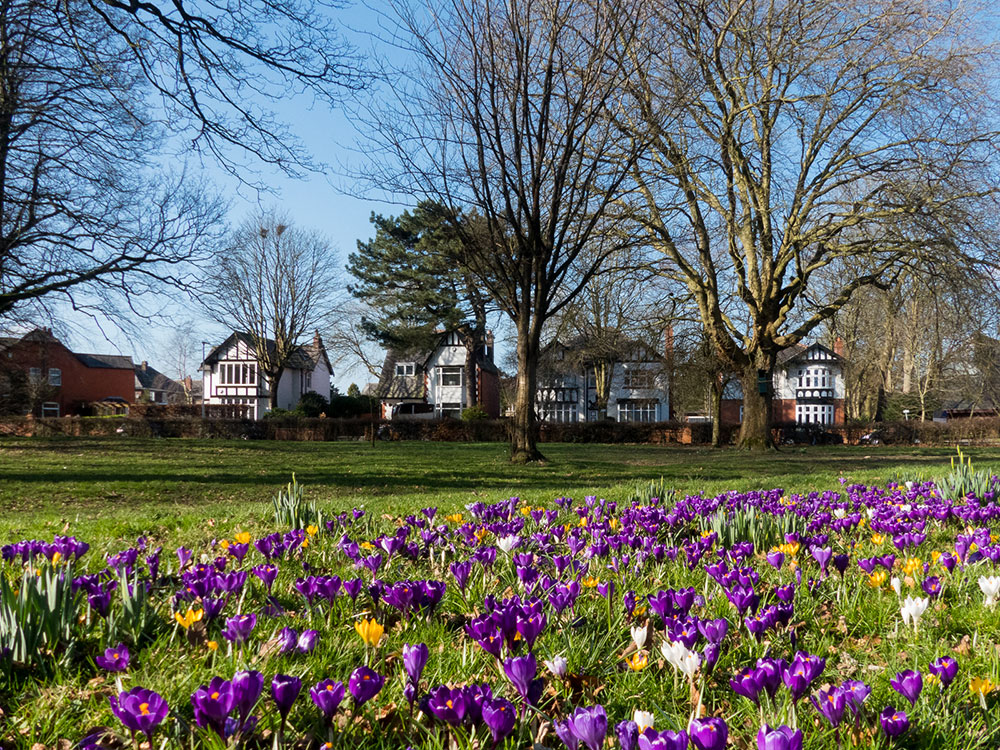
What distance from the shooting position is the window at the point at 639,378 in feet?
144

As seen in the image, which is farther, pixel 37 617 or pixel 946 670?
pixel 37 617

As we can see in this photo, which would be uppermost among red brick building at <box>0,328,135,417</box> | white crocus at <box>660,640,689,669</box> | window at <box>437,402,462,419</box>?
red brick building at <box>0,328,135,417</box>

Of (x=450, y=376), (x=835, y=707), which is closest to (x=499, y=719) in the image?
(x=835, y=707)

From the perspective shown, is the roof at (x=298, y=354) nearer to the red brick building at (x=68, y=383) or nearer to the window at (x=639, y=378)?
the red brick building at (x=68, y=383)

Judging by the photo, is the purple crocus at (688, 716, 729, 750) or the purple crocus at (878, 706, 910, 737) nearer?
the purple crocus at (688, 716, 729, 750)

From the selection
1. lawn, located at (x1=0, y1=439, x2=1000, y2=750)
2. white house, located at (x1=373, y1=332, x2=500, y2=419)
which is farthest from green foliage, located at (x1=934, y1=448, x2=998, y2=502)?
white house, located at (x1=373, y1=332, x2=500, y2=419)

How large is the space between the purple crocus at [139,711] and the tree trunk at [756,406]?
23.1 m

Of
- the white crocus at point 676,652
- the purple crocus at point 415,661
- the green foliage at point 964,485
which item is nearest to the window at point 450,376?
the green foliage at point 964,485

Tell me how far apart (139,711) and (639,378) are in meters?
48.2

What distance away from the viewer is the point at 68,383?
60281mm

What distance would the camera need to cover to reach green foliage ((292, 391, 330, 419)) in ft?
143

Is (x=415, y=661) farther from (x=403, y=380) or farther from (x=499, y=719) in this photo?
(x=403, y=380)

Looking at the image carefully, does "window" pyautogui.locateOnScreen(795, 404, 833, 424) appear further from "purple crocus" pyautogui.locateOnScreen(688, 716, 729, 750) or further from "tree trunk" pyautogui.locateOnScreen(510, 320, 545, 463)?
"purple crocus" pyautogui.locateOnScreen(688, 716, 729, 750)

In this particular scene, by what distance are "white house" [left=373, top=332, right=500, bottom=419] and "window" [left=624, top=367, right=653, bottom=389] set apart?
10.9m
